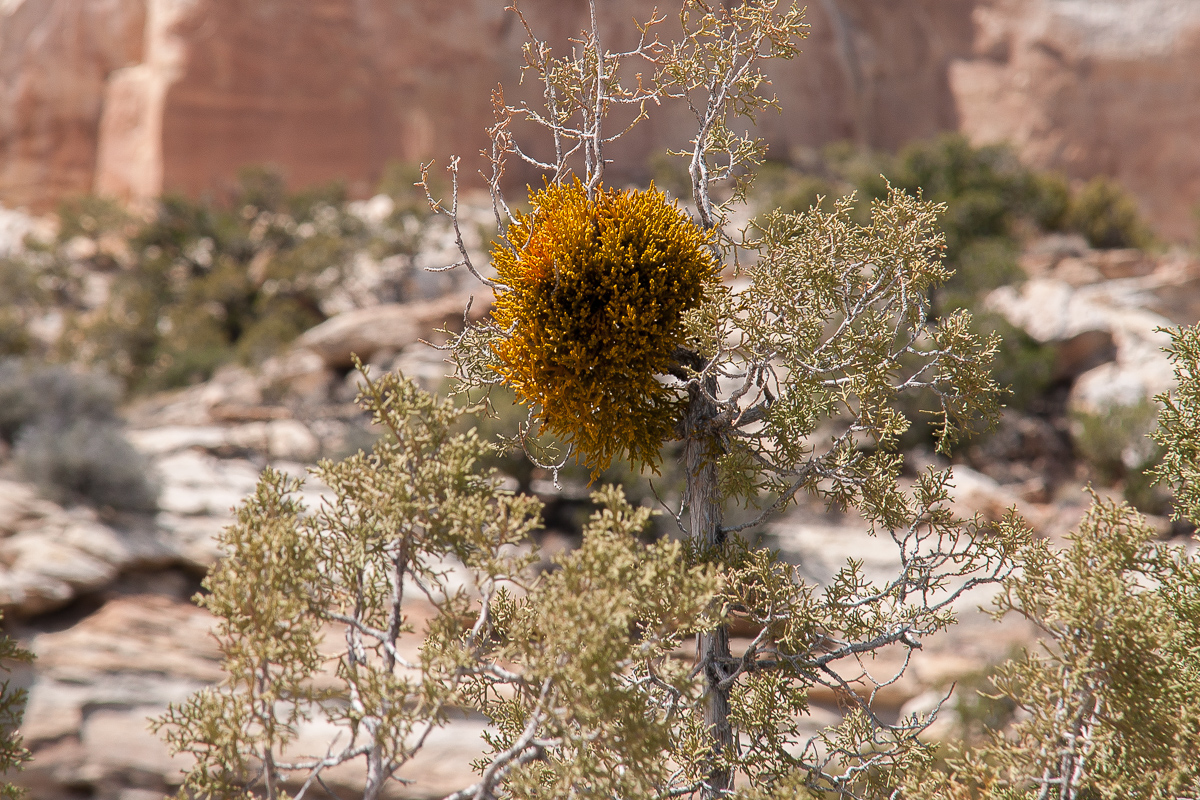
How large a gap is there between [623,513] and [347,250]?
62.2 ft

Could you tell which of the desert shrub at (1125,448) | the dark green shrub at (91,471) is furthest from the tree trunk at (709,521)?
the desert shrub at (1125,448)

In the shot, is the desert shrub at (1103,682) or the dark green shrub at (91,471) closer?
the desert shrub at (1103,682)

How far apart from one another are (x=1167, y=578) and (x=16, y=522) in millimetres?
8693

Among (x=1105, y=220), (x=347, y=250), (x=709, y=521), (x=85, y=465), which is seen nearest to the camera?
(x=709, y=521)

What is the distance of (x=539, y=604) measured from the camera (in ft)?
7.69

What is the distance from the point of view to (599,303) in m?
2.80

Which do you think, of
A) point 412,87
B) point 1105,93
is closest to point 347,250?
point 412,87

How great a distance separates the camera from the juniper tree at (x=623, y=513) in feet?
7.46

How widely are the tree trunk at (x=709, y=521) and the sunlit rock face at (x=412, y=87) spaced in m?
23.8

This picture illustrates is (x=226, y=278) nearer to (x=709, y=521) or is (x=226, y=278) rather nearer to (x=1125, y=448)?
(x=1125, y=448)

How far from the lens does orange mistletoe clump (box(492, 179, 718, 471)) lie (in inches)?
108

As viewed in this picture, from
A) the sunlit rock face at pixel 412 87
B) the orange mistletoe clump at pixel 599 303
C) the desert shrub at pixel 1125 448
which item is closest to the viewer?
the orange mistletoe clump at pixel 599 303

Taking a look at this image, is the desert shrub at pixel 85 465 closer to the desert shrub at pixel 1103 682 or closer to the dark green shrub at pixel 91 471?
Answer: the dark green shrub at pixel 91 471

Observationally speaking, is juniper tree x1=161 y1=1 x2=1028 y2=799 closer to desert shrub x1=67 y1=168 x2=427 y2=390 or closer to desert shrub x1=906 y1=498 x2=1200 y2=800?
desert shrub x1=906 y1=498 x2=1200 y2=800
